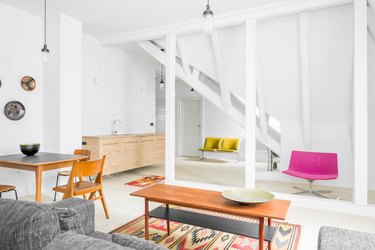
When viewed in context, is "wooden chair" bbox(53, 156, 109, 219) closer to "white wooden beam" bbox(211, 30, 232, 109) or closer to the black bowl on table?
the black bowl on table

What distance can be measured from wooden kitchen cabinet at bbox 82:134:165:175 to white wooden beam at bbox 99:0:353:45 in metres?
1.96

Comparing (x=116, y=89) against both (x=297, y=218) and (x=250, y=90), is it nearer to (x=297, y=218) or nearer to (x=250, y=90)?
(x=250, y=90)

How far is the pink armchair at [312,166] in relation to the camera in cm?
406

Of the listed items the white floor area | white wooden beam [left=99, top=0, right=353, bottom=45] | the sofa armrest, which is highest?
white wooden beam [left=99, top=0, right=353, bottom=45]

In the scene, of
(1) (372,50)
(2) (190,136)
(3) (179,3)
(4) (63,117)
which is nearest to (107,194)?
(4) (63,117)

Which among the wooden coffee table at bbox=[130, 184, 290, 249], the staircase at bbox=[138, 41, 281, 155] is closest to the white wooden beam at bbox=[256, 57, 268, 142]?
the staircase at bbox=[138, 41, 281, 155]

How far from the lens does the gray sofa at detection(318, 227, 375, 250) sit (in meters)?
1.47

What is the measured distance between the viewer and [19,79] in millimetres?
3900

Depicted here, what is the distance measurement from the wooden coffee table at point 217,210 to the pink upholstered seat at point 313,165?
2159 mm

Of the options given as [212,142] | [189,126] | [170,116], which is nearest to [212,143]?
[212,142]

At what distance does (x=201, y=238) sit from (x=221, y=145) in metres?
5.40

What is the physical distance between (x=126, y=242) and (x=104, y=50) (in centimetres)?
532

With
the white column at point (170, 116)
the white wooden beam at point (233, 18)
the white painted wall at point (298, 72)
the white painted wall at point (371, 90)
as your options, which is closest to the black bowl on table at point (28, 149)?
the white column at point (170, 116)

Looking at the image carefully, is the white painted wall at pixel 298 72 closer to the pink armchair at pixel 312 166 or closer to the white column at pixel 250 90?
the white column at pixel 250 90
